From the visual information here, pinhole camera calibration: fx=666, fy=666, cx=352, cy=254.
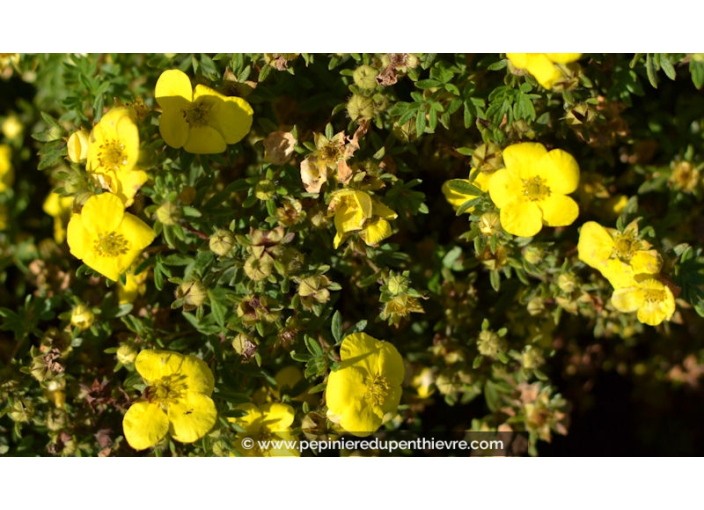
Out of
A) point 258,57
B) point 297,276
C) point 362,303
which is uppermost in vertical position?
point 258,57

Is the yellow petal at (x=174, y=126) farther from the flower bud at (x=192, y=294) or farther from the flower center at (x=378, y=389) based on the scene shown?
the flower center at (x=378, y=389)

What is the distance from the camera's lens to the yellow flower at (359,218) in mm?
2654

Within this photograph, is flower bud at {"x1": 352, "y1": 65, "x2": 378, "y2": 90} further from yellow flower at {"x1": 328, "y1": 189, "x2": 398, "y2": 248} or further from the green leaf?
the green leaf

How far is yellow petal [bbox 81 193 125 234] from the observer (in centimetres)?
266

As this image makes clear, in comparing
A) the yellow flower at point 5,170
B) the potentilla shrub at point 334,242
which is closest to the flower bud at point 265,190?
the potentilla shrub at point 334,242

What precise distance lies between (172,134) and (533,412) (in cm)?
213

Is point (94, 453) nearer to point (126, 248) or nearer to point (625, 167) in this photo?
point (126, 248)

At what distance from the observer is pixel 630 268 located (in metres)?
2.79

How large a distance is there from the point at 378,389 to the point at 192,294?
2.79 feet

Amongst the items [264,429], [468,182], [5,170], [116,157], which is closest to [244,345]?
[264,429]

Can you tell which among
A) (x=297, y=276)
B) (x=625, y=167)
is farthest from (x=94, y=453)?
(x=625, y=167)

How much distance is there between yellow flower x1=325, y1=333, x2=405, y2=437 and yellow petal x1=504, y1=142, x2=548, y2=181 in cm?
88

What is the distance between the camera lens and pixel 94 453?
3156 millimetres

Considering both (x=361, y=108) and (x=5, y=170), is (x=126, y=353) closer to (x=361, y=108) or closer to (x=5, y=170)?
(x=361, y=108)
